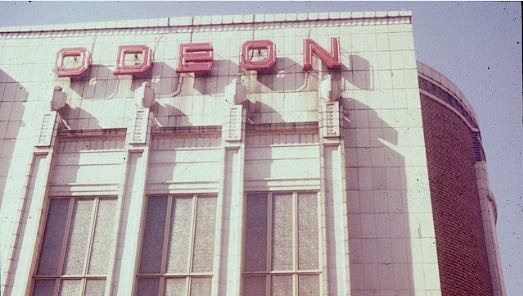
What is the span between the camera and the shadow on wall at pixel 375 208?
15.8 meters

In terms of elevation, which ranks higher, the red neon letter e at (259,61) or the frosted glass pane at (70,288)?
the red neon letter e at (259,61)

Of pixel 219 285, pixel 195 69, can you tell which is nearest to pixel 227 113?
pixel 195 69

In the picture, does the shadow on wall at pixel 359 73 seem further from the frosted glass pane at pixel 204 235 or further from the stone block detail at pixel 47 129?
the stone block detail at pixel 47 129

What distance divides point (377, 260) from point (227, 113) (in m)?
6.47

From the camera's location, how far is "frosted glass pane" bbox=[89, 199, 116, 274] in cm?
1678

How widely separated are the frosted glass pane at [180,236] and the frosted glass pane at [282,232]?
8.30 feet

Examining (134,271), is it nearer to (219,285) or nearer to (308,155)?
(219,285)

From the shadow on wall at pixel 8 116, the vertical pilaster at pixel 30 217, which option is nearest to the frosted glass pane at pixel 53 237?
the vertical pilaster at pixel 30 217

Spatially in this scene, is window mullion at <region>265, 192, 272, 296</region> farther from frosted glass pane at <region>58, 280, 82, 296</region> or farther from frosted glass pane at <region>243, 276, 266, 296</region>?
frosted glass pane at <region>58, 280, 82, 296</region>

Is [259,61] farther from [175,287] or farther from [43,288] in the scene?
[43,288]

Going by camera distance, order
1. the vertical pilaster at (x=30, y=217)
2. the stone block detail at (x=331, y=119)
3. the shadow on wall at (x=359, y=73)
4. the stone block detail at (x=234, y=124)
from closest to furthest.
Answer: the vertical pilaster at (x=30, y=217) < the stone block detail at (x=331, y=119) < the stone block detail at (x=234, y=124) < the shadow on wall at (x=359, y=73)

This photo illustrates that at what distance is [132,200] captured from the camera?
56.5 ft

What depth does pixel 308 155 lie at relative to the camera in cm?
1767

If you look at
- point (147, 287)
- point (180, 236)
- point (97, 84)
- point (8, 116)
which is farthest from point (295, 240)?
point (8, 116)
